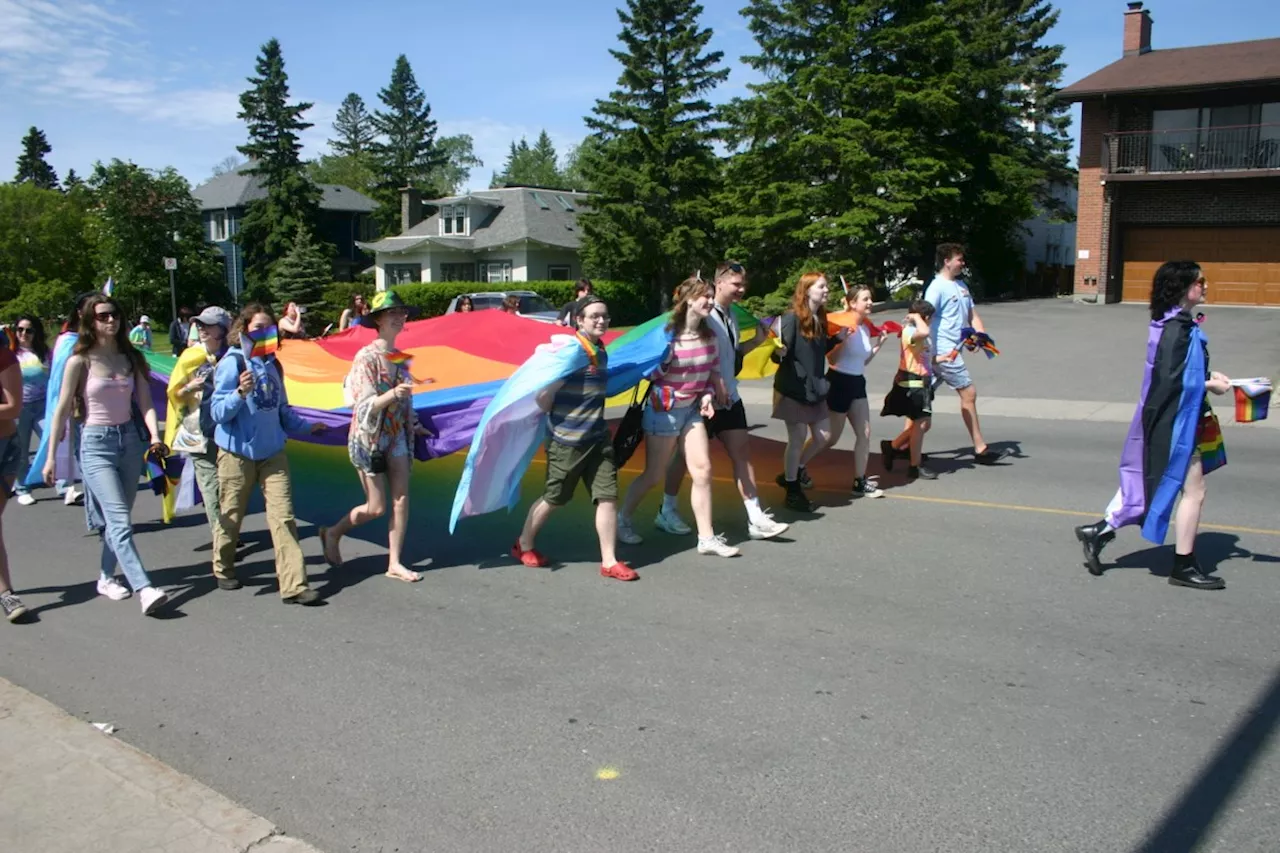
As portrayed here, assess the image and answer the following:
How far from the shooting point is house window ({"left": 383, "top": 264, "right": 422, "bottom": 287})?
57812 mm

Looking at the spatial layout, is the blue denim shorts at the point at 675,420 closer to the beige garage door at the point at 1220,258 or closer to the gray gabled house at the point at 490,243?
the beige garage door at the point at 1220,258

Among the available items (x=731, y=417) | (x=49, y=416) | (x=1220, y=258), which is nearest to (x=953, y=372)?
(x=731, y=417)

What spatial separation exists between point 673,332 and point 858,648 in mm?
2669

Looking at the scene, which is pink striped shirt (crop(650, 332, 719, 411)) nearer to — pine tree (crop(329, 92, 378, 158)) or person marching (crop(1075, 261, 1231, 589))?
person marching (crop(1075, 261, 1231, 589))

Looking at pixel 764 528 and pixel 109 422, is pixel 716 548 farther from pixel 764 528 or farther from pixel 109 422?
pixel 109 422

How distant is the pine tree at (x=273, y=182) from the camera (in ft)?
191

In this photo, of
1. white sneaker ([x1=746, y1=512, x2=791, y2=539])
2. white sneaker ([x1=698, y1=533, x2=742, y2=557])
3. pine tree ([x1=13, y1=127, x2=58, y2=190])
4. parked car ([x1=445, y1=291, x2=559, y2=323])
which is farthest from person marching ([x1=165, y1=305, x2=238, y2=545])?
pine tree ([x1=13, y1=127, x2=58, y2=190])

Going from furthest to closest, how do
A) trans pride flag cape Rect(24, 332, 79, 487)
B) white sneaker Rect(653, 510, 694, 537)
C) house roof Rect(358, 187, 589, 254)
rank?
house roof Rect(358, 187, 589, 254) < white sneaker Rect(653, 510, 694, 537) < trans pride flag cape Rect(24, 332, 79, 487)

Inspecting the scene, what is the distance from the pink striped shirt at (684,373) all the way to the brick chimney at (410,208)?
56252 mm

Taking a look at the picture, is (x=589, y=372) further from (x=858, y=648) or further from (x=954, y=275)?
(x=954, y=275)

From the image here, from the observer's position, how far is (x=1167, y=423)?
6.22 meters

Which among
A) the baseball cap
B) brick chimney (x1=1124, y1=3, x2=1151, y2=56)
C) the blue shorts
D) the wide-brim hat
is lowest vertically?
the blue shorts

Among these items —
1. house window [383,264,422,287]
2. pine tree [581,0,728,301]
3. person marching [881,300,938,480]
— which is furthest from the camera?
house window [383,264,422,287]

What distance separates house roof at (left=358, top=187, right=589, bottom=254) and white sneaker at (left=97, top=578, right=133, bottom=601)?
47.3 metres
